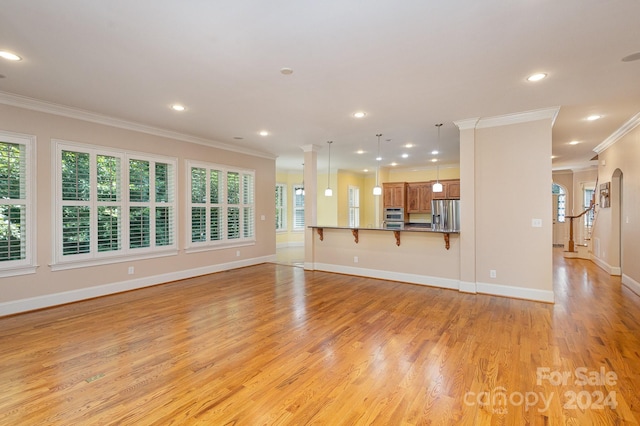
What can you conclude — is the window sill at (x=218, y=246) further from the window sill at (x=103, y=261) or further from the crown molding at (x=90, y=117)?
the crown molding at (x=90, y=117)

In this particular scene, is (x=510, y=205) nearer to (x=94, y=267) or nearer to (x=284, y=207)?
(x=94, y=267)

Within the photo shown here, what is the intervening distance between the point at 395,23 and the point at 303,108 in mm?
2124

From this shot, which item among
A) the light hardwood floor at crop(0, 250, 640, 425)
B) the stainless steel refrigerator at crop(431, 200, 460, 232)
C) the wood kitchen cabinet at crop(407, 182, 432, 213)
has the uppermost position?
the wood kitchen cabinet at crop(407, 182, 432, 213)

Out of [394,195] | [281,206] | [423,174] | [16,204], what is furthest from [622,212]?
[16,204]

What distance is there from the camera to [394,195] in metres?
10.4

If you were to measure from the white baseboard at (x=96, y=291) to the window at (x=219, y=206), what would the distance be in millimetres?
498

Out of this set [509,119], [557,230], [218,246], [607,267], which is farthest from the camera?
[557,230]

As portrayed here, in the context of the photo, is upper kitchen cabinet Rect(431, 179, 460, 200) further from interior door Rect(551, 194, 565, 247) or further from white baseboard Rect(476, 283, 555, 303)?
white baseboard Rect(476, 283, 555, 303)

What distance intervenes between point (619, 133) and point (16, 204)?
9339mm

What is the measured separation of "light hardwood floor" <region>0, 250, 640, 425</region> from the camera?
205 centimetres

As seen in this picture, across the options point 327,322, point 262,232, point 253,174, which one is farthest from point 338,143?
point 327,322

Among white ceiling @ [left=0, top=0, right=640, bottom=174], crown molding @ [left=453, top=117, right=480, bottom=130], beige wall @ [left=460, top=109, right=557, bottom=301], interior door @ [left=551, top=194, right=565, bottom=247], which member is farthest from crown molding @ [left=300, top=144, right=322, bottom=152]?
interior door @ [left=551, top=194, right=565, bottom=247]

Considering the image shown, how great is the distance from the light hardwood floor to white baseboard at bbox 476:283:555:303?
18cm

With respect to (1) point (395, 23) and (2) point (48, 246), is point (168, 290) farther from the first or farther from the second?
(1) point (395, 23)
